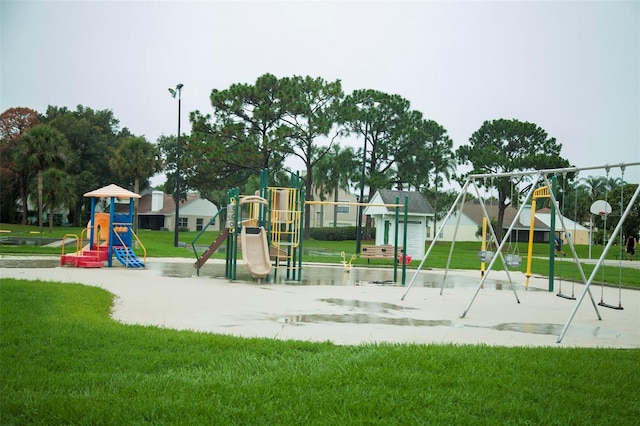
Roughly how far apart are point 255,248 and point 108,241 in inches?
212

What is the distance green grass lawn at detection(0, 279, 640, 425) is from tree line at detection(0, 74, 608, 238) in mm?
32270

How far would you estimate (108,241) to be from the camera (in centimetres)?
1889

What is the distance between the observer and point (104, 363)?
5.82 meters

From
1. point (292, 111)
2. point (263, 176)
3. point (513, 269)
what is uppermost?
point (292, 111)

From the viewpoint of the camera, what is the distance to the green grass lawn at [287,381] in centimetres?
458

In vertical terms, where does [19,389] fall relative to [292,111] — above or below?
below

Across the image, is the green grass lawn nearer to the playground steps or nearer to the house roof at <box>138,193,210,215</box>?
the playground steps

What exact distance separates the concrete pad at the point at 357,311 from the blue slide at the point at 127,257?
5.83 feet

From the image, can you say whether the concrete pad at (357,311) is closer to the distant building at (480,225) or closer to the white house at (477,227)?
the distant building at (480,225)

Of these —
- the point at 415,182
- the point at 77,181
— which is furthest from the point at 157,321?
the point at 77,181

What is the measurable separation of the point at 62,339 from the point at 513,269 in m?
21.3

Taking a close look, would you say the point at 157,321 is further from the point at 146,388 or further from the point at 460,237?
the point at 460,237

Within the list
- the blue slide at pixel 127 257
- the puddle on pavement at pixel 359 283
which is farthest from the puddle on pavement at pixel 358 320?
the blue slide at pixel 127 257

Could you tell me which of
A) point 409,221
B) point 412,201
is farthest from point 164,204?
point 409,221
